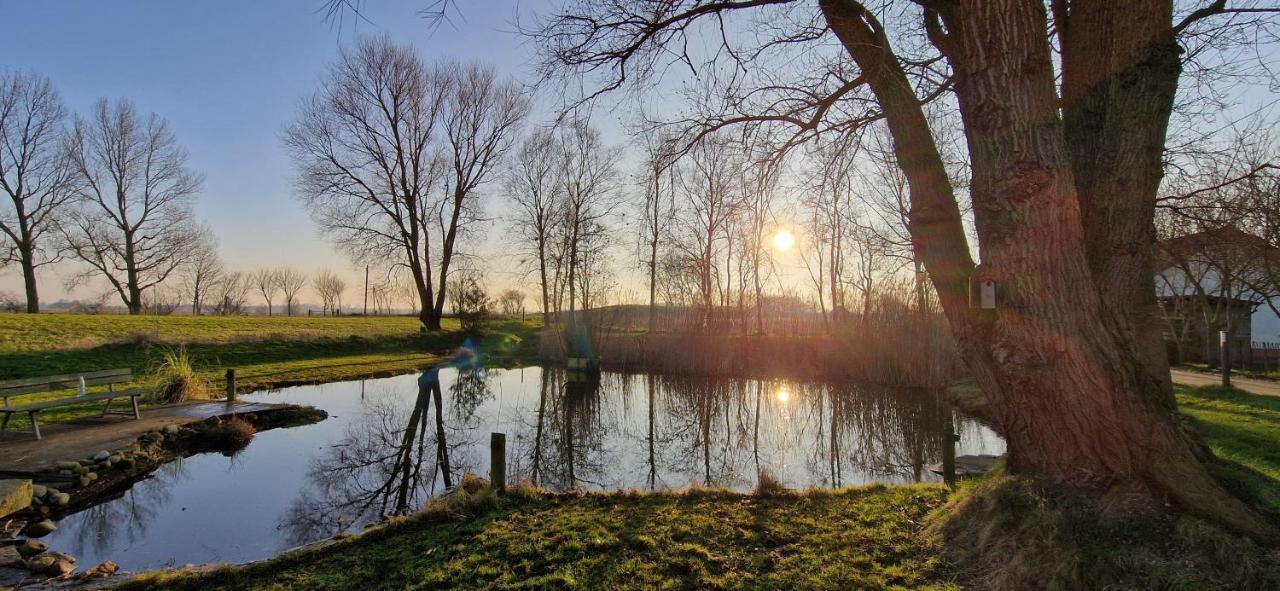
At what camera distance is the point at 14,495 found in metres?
5.33

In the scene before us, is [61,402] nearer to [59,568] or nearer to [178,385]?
[178,385]

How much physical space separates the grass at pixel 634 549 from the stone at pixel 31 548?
1.86 m

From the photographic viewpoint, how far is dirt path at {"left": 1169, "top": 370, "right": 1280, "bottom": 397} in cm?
1228

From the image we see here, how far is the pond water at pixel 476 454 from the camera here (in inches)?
217

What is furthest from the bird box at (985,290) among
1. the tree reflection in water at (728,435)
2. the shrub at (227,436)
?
the shrub at (227,436)

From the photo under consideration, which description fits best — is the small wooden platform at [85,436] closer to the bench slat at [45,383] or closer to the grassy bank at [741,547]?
the bench slat at [45,383]

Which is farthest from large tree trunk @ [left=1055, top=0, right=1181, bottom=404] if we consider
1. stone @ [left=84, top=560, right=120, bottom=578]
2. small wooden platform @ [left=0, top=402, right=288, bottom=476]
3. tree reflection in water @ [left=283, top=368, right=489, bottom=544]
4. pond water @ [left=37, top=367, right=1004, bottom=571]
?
small wooden platform @ [left=0, top=402, right=288, bottom=476]

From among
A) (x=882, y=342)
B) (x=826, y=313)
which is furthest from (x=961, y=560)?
(x=826, y=313)

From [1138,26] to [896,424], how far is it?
7981 millimetres

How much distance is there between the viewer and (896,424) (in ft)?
33.6

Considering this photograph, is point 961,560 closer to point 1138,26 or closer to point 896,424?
point 1138,26

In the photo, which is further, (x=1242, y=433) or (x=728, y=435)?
(x=728, y=435)

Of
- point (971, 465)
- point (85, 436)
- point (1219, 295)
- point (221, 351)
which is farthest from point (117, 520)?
point (1219, 295)

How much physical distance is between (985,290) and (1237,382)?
1672cm
